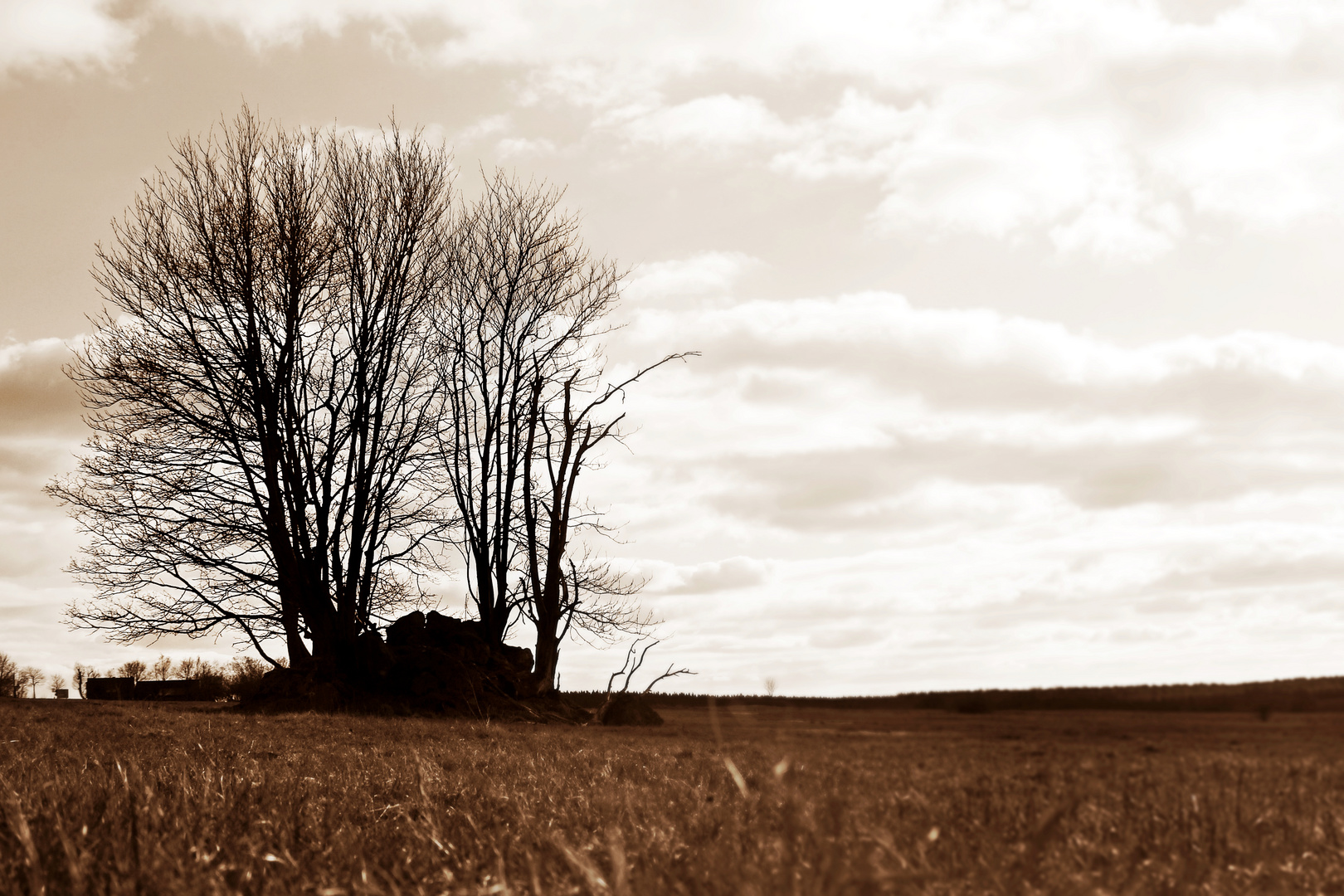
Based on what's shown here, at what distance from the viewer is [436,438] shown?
Answer: 59.2ft

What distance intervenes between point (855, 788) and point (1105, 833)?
1.37 ft

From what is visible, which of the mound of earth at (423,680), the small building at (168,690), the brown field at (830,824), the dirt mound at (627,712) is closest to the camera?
the brown field at (830,824)

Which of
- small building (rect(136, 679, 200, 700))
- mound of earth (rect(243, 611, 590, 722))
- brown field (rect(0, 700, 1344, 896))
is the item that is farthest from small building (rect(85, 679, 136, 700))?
brown field (rect(0, 700, 1344, 896))

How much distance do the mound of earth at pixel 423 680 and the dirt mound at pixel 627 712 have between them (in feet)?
1.91

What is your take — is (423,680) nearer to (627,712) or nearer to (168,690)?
(627,712)

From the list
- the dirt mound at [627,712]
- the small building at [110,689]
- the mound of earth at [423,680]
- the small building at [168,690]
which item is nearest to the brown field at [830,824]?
the dirt mound at [627,712]

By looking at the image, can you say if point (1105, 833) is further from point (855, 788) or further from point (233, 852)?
point (233, 852)

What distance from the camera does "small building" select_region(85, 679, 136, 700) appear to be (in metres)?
23.0

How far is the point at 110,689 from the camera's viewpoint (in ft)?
78.2

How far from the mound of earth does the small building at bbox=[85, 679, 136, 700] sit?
370 inches

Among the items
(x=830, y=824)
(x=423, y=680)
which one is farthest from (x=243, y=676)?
(x=830, y=824)

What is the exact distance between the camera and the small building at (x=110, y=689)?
23.0 meters

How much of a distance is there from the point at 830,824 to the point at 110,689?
2699cm

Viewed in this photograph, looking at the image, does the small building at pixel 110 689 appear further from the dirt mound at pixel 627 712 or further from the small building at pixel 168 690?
the dirt mound at pixel 627 712
